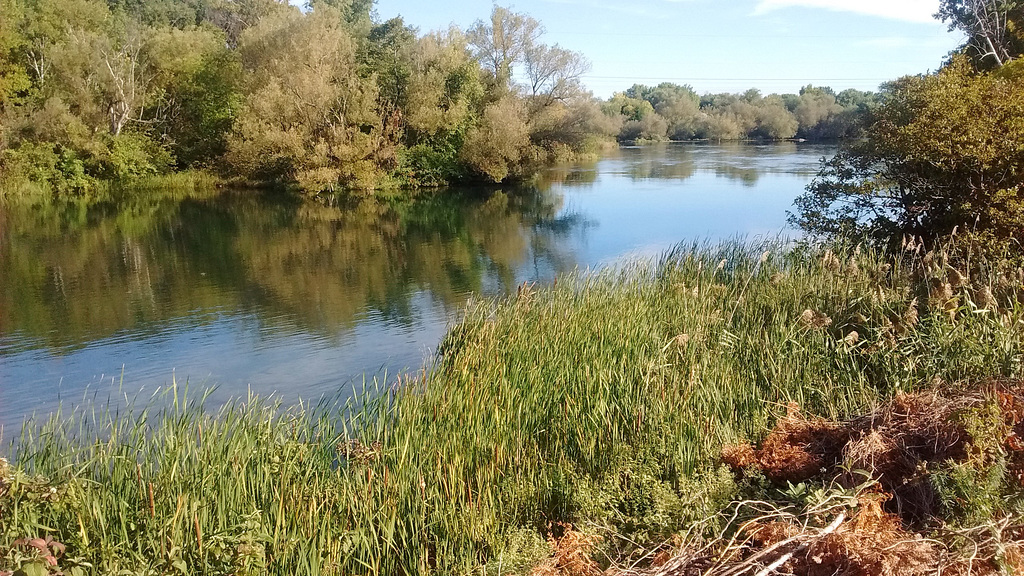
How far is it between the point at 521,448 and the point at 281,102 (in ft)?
89.6

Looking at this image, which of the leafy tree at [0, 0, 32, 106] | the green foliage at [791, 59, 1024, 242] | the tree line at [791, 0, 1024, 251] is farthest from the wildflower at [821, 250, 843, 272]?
the leafy tree at [0, 0, 32, 106]

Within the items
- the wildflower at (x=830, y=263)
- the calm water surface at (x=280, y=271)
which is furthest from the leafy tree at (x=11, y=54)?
the wildflower at (x=830, y=263)

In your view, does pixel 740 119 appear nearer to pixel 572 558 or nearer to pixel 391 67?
pixel 391 67

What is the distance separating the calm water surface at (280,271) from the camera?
9281 mm

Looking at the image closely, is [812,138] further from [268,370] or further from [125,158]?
[268,370]

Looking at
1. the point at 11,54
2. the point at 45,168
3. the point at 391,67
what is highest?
the point at 11,54

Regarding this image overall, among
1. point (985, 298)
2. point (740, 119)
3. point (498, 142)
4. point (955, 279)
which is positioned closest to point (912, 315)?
point (985, 298)

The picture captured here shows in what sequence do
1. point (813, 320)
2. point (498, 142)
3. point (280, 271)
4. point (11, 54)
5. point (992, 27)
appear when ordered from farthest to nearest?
point (498, 142)
point (11, 54)
point (992, 27)
point (280, 271)
point (813, 320)

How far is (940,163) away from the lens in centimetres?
945

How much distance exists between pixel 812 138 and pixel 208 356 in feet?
230

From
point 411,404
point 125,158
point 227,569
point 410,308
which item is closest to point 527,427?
point 411,404

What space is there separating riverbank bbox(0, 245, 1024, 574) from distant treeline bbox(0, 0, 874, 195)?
24826mm

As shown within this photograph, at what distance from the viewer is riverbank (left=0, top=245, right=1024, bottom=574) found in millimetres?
3516

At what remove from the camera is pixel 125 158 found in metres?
32.5
